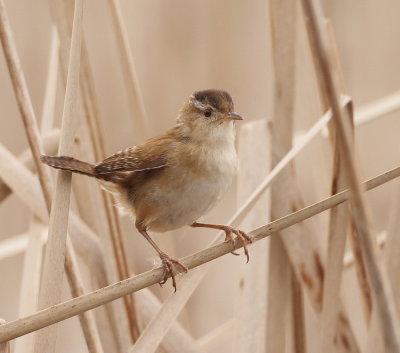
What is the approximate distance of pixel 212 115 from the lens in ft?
9.13

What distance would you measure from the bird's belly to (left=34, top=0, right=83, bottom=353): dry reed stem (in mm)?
572

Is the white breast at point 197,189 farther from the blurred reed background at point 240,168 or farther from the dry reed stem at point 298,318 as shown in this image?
the dry reed stem at point 298,318

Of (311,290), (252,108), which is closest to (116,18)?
(311,290)

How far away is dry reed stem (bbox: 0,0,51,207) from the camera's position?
219cm

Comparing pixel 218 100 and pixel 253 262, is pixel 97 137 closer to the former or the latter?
pixel 218 100

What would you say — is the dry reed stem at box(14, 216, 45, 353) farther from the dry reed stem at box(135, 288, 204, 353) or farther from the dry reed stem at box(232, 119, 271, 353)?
the dry reed stem at box(232, 119, 271, 353)

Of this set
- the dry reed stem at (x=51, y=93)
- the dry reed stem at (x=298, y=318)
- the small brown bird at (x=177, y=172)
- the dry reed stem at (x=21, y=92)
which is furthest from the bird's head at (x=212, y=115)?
the dry reed stem at (x=21, y=92)

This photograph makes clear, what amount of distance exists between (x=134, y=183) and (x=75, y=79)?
0.76 meters

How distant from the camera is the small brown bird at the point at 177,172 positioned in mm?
2586

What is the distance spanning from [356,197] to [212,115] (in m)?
1.29

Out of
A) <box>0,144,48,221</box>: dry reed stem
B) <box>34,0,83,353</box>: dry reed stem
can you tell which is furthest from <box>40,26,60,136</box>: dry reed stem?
<box>34,0,83,353</box>: dry reed stem

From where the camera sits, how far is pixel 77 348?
3.97 metres

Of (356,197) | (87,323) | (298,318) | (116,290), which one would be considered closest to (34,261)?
(87,323)

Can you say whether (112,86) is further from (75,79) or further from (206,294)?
(75,79)
